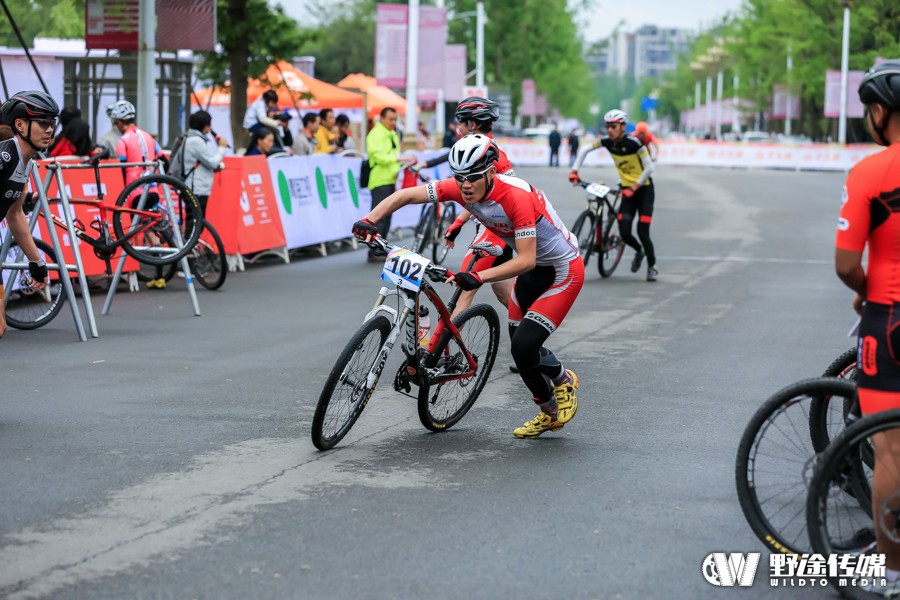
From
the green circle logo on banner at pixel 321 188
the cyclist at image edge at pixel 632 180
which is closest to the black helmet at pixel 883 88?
the cyclist at image edge at pixel 632 180

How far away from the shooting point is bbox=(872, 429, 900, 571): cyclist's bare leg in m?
4.68

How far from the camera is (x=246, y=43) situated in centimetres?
2677

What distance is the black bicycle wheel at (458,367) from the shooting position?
24.6 ft

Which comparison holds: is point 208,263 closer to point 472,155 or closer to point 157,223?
point 157,223

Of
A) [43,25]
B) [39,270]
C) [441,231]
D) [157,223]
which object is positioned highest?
[43,25]

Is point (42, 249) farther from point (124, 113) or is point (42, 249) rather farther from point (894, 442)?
point (894, 442)

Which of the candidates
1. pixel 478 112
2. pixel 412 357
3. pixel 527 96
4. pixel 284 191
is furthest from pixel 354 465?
pixel 527 96

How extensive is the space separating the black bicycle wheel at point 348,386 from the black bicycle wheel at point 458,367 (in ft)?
1.26

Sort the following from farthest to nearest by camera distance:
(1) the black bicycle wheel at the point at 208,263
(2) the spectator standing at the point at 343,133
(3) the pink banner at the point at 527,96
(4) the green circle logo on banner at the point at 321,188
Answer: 1. (3) the pink banner at the point at 527,96
2. (2) the spectator standing at the point at 343,133
3. (4) the green circle logo on banner at the point at 321,188
4. (1) the black bicycle wheel at the point at 208,263

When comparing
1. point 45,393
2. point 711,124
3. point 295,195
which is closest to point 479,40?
point 295,195

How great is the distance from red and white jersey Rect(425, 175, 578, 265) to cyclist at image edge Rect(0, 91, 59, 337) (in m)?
2.46

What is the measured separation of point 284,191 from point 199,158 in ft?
8.81

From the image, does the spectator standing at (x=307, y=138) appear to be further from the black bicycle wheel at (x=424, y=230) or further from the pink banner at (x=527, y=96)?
the pink banner at (x=527, y=96)

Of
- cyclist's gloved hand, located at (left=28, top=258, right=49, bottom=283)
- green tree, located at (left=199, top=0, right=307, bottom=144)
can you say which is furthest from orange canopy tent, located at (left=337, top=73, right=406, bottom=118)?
cyclist's gloved hand, located at (left=28, top=258, right=49, bottom=283)
